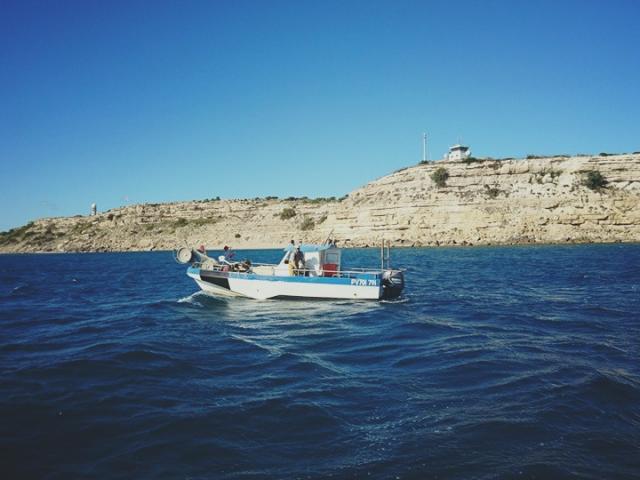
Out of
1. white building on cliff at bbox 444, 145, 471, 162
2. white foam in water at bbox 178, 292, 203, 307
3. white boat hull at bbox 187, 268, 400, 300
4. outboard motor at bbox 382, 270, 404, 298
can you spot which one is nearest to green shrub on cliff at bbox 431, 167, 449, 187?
white building on cliff at bbox 444, 145, 471, 162

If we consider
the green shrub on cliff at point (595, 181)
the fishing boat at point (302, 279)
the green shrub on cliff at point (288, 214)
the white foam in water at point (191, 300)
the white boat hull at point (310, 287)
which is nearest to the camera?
the white boat hull at point (310, 287)

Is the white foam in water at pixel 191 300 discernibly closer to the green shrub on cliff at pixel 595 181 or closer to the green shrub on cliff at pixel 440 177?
the green shrub on cliff at pixel 440 177

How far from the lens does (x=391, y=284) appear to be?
990 inches

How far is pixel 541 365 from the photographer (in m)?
12.2

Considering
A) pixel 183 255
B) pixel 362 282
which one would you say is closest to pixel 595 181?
pixel 362 282

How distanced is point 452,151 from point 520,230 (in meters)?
31.4

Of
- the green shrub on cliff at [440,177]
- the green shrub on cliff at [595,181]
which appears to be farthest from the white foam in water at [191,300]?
the green shrub on cliff at [595,181]

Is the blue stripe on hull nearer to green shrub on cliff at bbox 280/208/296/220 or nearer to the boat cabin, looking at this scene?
the boat cabin

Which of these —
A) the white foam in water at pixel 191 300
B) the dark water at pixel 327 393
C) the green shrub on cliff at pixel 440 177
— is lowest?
the dark water at pixel 327 393

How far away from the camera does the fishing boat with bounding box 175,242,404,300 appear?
984 inches

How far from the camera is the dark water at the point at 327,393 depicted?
7.40 m

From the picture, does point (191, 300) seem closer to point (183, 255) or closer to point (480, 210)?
point (183, 255)

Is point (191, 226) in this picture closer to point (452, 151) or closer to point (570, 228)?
point (452, 151)

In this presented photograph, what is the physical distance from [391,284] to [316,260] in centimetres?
436
